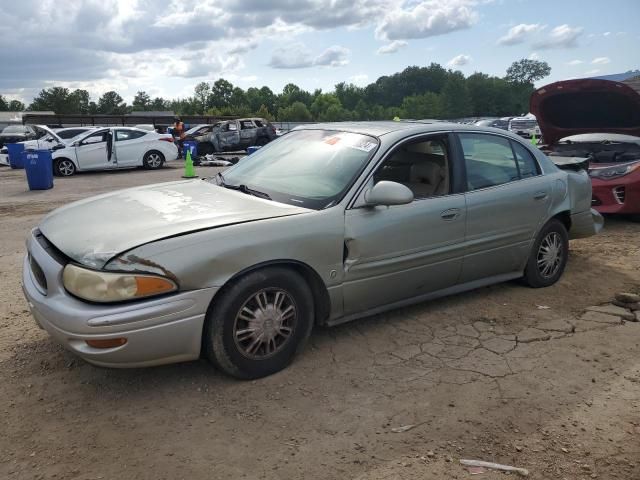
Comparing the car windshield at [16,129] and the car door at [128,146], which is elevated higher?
the car windshield at [16,129]

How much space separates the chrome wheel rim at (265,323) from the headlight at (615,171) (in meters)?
5.93

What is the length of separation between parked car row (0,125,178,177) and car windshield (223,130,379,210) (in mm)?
13259

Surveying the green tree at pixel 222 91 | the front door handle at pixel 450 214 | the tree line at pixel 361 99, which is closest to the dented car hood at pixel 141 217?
the front door handle at pixel 450 214

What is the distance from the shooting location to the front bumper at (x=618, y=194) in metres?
7.22

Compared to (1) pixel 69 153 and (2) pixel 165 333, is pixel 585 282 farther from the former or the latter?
(1) pixel 69 153

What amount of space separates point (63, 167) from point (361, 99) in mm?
114537

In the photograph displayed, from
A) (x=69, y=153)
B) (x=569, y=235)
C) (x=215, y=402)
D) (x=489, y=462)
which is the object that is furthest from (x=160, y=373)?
(x=69, y=153)

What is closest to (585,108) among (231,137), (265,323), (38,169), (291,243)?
(291,243)

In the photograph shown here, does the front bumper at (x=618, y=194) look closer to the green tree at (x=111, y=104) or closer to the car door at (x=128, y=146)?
the car door at (x=128, y=146)

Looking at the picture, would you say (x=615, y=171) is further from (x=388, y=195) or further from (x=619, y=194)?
(x=388, y=195)

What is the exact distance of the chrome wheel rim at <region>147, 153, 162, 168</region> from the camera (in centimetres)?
1722

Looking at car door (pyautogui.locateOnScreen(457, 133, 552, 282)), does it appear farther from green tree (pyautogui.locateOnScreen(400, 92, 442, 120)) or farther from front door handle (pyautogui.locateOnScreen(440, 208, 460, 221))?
green tree (pyautogui.locateOnScreen(400, 92, 442, 120))

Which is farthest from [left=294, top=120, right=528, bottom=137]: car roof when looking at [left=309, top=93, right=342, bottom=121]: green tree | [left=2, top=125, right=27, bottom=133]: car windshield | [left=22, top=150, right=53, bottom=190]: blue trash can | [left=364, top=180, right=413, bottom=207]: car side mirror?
[left=309, top=93, right=342, bottom=121]: green tree

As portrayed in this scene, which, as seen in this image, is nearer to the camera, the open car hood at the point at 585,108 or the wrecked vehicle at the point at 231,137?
the open car hood at the point at 585,108
